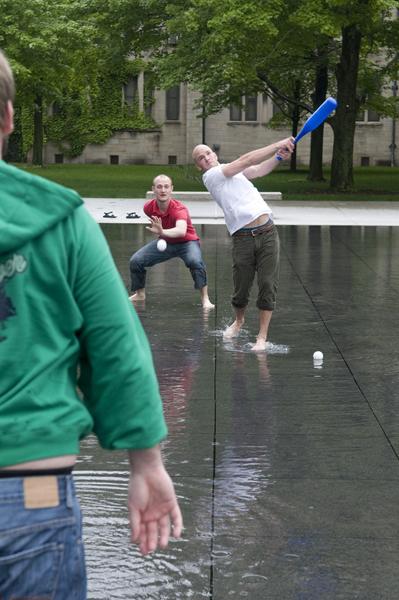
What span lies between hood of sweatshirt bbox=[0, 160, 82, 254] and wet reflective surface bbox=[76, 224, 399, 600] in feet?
8.04

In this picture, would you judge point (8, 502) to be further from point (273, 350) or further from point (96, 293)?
point (273, 350)

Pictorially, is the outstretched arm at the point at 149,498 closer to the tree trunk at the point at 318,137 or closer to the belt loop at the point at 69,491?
the belt loop at the point at 69,491

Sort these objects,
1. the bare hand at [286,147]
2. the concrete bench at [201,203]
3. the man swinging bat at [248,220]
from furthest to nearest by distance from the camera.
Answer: the concrete bench at [201,203] → the man swinging bat at [248,220] → the bare hand at [286,147]

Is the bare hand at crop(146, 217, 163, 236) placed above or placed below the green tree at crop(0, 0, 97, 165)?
below

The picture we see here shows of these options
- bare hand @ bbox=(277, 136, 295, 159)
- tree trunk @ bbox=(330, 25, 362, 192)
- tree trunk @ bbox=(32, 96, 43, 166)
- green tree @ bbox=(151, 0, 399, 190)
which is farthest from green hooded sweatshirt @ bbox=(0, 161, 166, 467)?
tree trunk @ bbox=(32, 96, 43, 166)

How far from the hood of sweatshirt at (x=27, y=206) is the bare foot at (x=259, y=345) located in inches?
301

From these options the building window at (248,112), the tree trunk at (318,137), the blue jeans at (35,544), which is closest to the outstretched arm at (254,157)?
the blue jeans at (35,544)

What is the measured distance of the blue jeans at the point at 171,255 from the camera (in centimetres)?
1269

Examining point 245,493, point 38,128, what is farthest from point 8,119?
point 38,128

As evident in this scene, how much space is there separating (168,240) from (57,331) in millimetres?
10359

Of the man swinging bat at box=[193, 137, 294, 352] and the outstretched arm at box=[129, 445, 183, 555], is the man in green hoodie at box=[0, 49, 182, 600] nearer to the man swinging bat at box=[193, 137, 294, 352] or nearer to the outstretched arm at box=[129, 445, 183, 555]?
the outstretched arm at box=[129, 445, 183, 555]

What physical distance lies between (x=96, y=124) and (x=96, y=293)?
71.7 meters

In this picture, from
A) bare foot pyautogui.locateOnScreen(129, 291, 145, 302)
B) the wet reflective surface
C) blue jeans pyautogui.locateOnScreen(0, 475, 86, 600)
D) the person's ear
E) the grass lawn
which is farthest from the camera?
the grass lawn

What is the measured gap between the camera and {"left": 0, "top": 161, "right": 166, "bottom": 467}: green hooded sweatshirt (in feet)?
8.02
